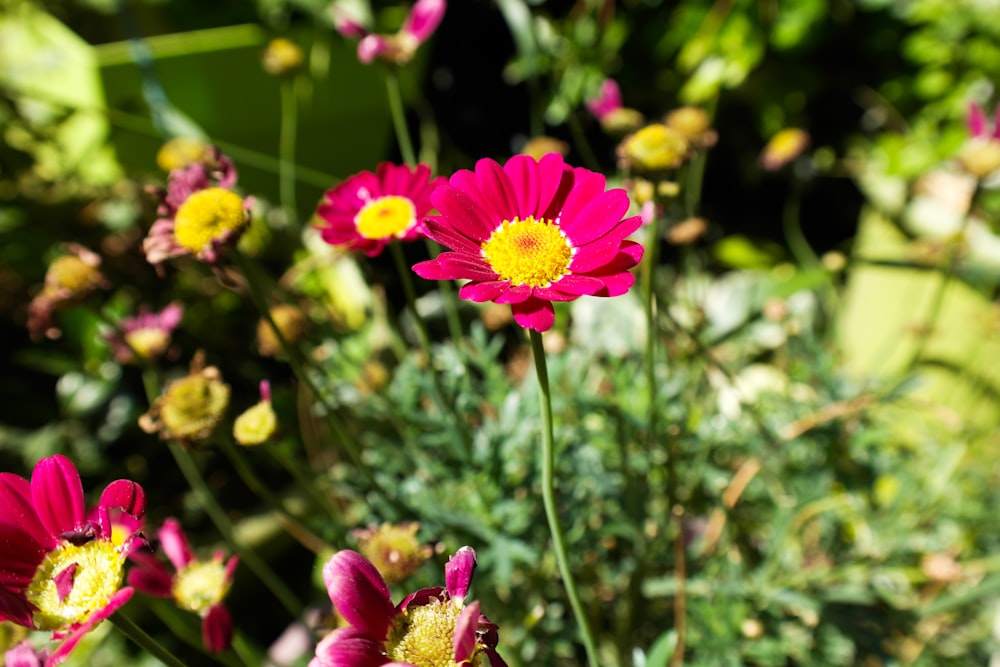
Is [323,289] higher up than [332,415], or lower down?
higher up

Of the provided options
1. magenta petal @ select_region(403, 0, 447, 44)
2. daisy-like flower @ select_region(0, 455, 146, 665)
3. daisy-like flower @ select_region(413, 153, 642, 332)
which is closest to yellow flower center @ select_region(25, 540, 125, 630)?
daisy-like flower @ select_region(0, 455, 146, 665)

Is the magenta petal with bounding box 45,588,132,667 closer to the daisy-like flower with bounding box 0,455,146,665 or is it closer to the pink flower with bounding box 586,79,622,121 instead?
the daisy-like flower with bounding box 0,455,146,665

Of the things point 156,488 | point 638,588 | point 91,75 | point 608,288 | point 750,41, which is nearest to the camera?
point 608,288

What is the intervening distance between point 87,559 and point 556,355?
52cm

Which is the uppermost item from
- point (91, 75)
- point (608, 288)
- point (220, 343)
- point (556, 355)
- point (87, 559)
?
point (91, 75)

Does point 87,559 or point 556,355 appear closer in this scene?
point 87,559

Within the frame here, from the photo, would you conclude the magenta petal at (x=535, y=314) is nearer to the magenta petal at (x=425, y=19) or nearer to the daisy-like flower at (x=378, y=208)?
the daisy-like flower at (x=378, y=208)

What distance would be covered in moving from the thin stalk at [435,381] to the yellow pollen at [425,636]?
22cm

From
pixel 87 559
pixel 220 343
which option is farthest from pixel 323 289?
pixel 87 559

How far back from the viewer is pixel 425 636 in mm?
345

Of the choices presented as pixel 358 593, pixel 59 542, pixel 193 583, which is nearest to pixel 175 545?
pixel 193 583

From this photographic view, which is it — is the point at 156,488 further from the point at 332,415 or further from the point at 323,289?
the point at 332,415

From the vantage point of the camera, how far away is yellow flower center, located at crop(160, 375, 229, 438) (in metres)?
0.57

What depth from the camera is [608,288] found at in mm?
362
